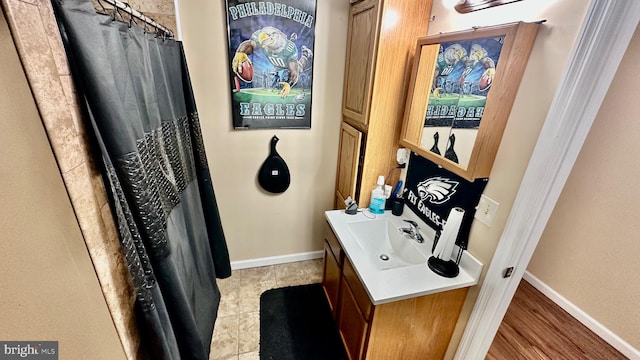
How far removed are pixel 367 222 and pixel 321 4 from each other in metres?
Answer: 1.50

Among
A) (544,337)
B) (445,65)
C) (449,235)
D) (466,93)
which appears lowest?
(544,337)

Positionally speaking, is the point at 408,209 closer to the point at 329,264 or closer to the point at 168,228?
the point at 329,264

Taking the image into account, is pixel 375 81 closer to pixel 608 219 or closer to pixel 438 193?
pixel 438 193

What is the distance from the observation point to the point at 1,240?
16.7 inches

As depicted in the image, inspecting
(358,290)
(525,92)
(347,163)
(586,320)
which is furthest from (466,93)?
(586,320)

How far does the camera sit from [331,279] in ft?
6.01

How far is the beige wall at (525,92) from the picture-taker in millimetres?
844

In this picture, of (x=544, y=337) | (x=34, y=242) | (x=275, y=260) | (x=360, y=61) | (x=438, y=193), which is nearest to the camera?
(x=34, y=242)

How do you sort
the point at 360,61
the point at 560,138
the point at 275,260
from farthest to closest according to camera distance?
1. the point at 275,260
2. the point at 360,61
3. the point at 560,138

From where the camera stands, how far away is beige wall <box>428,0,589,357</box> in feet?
2.77

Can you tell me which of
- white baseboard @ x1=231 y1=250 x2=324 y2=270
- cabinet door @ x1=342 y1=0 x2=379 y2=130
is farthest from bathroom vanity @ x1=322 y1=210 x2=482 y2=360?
white baseboard @ x1=231 y1=250 x2=324 y2=270

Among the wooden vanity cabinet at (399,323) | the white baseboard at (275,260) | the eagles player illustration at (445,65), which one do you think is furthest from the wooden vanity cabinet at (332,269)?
the eagles player illustration at (445,65)

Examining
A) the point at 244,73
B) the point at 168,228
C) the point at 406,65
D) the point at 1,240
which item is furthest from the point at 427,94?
the point at 1,240

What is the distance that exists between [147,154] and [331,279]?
4.65ft
